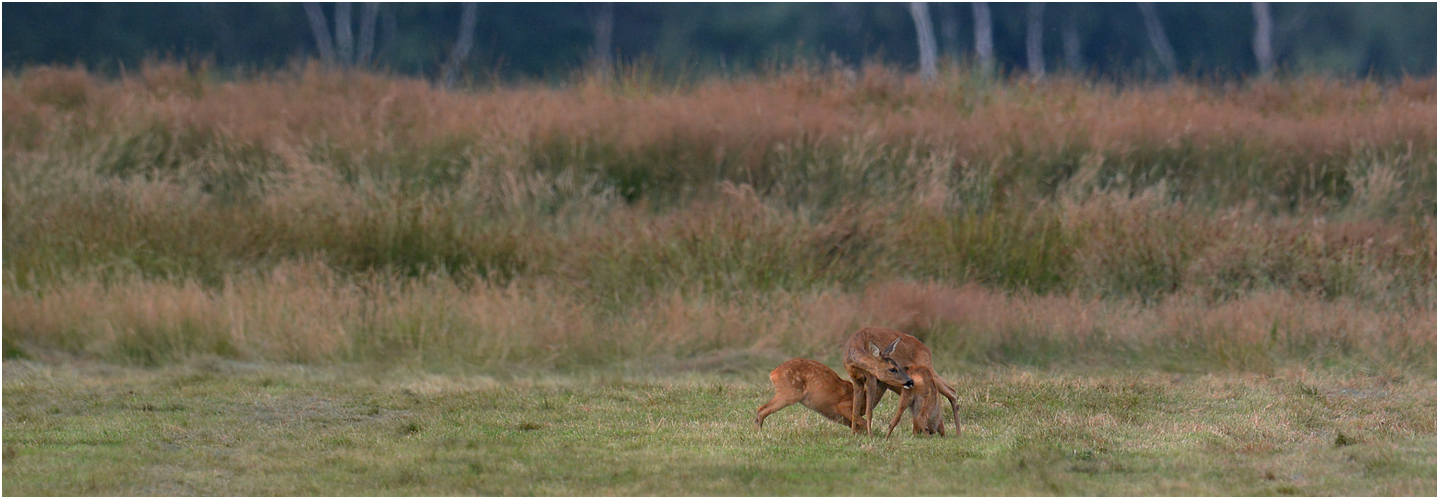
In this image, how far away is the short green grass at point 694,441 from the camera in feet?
13.6

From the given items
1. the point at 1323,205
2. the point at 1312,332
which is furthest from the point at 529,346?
the point at 1323,205

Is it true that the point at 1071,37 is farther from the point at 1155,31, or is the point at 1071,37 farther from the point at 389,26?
the point at 389,26

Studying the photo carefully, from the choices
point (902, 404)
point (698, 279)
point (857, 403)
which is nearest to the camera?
point (902, 404)

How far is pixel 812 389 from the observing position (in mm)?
4688

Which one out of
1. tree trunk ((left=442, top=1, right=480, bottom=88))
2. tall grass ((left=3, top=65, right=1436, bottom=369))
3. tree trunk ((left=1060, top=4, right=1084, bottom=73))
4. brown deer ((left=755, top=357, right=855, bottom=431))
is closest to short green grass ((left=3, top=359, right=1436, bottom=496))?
brown deer ((left=755, top=357, right=855, bottom=431))

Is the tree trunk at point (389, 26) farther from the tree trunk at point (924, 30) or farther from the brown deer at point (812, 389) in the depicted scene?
the brown deer at point (812, 389)

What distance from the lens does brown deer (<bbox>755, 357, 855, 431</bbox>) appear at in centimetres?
470

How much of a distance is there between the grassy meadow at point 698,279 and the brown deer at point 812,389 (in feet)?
0.36

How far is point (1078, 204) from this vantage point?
10797 mm

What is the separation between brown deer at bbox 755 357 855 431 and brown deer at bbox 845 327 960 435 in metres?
0.10

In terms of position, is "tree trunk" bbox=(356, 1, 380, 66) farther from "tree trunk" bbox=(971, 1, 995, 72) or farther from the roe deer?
the roe deer

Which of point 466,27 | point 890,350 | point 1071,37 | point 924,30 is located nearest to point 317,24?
point 466,27

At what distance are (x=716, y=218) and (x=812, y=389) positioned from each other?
206 inches

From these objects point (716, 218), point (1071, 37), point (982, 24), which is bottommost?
point (1071, 37)
